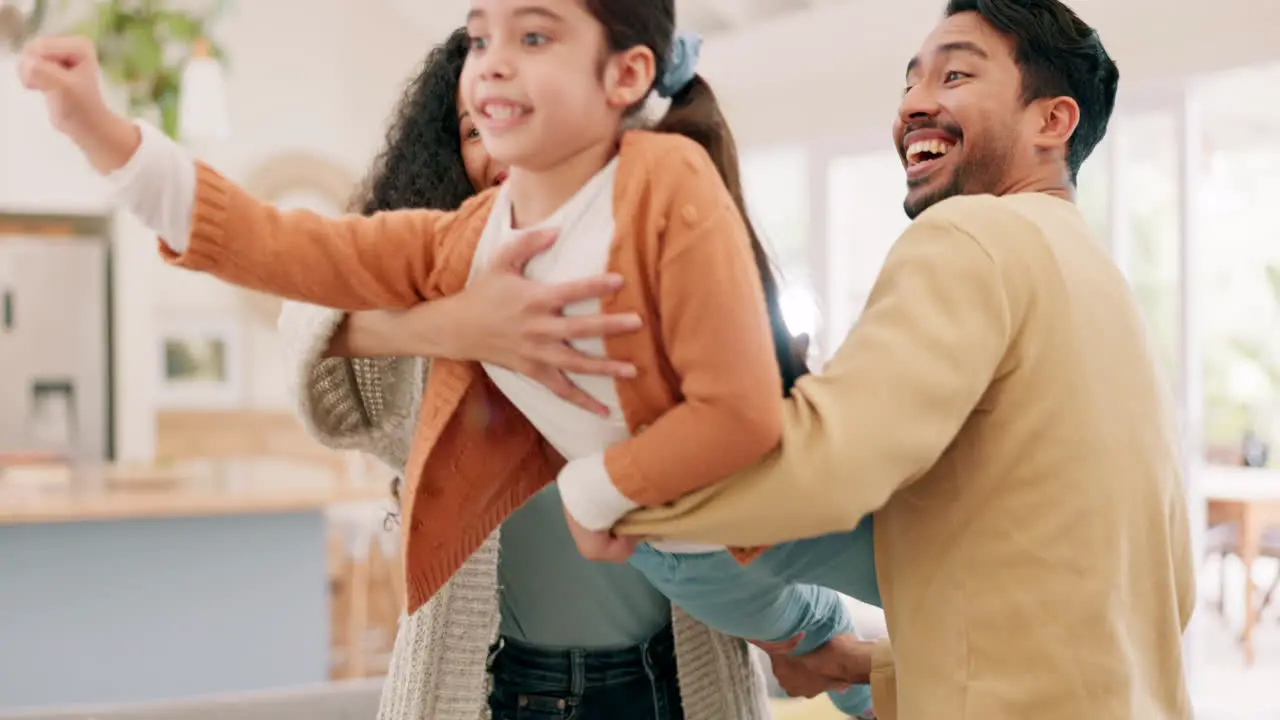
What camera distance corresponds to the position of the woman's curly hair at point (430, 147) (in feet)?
4.69

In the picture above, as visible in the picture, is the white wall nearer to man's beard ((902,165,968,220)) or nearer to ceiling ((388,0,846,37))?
ceiling ((388,0,846,37))

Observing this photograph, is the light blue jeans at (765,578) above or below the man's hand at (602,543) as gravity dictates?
below

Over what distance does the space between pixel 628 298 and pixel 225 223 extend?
0.93 ft

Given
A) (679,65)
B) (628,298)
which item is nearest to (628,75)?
(679,65)

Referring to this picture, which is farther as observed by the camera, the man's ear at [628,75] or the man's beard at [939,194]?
the man's beard at [939,194]

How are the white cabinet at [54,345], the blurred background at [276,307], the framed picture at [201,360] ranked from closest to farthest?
1. the blurred background at [276,307]
2. the white cabinet at [54,345]
3. the framed picture at [201,360]

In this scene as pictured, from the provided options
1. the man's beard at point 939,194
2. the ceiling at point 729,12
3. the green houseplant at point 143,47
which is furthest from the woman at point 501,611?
the ceiling at point 729,12

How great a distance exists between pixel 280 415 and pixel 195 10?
2.26 meters

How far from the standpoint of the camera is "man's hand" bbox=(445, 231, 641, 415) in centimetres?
87

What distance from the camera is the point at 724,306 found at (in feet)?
2.72

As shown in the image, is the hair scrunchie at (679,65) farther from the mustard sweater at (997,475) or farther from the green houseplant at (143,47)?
the green houseplant at (143,47)

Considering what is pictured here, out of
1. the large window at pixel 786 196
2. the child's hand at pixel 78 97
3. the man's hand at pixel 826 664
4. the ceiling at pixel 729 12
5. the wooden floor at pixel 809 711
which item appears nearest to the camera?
the child's hand at pixel 78 97

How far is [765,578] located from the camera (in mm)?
1039

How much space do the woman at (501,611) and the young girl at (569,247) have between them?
1.08 ft
